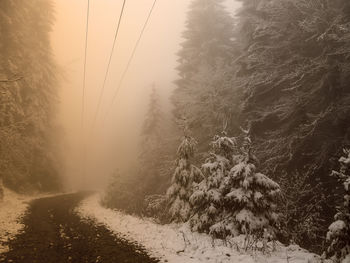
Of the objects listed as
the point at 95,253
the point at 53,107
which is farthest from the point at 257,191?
the point at 53,107

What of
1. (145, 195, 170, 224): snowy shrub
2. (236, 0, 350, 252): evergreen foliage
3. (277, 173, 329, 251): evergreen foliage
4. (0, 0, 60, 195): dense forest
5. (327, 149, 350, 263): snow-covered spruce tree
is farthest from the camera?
(0, 0, 60, 195): dense forest

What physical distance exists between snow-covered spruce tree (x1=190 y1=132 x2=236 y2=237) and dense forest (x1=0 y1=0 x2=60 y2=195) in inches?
487

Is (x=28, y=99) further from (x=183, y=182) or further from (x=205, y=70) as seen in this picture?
(x=183, y=182)

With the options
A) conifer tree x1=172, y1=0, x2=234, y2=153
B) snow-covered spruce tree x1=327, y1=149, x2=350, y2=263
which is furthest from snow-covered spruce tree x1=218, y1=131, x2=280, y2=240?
conifer tree x1=172, y1=0, x2=234, y2=153

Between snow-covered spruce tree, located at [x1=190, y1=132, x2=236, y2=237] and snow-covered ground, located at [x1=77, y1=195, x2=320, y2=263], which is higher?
snow-covered spruce tree, located at [x1=190, y1=132, x2=236, y2=237]

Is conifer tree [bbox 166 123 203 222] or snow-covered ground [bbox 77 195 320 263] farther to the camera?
conifer tree [bbox 166 123 203 222]

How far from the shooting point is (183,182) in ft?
44.8

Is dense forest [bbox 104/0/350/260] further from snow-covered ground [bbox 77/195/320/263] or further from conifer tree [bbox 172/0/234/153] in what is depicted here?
snow-covered ground [bbox 77/195/320/263]

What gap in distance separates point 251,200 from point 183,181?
189 inches

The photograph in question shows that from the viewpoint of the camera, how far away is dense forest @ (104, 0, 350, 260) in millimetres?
9453

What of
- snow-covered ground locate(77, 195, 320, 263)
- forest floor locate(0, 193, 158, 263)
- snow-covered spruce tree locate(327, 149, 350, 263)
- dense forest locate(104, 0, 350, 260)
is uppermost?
dense forest locate(104, 0, 350, 260)

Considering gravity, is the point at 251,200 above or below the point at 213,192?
below

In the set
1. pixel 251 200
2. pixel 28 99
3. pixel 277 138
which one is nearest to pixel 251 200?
pixel 251 200

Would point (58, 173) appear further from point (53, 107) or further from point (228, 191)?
point (228, 191)
